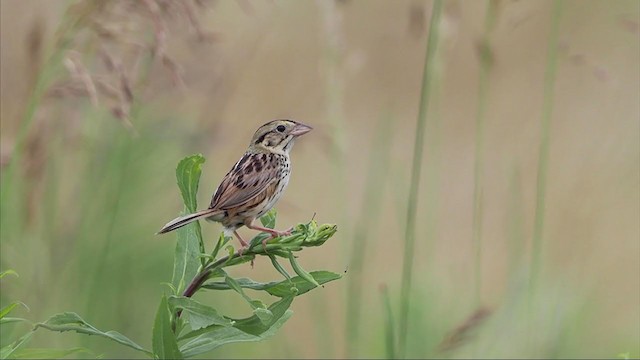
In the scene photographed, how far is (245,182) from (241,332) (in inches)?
10.7

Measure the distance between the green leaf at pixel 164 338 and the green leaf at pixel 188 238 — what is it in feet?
0.42

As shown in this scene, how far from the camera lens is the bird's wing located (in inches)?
87.9

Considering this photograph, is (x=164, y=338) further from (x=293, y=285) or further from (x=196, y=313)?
(x=293, y=285)

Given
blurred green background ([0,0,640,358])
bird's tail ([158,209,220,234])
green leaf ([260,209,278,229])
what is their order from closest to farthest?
1. bird's tail ([158,209,220,234])
2. green leaf ([260,209,278,229])
3. blurred green background ([0,0,640,358])

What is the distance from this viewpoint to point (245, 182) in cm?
228

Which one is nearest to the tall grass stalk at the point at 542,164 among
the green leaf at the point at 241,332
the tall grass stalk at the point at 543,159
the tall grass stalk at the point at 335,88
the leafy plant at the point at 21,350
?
the tall grass stalk at the point at 543,159

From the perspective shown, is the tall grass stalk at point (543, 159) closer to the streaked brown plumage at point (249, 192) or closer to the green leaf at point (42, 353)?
the streaked brown plumage at point (249, 192)

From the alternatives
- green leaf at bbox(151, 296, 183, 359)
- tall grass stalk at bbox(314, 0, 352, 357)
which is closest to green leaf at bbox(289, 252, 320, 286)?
green leaf at bbox(151, 296, 183, 359)

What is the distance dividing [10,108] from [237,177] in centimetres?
330

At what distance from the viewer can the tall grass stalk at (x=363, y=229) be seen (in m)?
3.68

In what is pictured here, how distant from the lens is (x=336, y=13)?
3.88 meters

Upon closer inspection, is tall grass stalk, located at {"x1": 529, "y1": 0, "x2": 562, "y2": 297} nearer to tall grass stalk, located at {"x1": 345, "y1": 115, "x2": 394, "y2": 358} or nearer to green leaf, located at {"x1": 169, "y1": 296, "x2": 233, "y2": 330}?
tall grass stalk, located at {"x1": 345, "y1": 115, "x2": 394, "y2": 358}

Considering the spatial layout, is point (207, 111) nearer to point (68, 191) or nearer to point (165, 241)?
point (165, 241)

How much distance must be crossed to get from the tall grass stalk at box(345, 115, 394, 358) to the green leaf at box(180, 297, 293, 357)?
1410 mm
